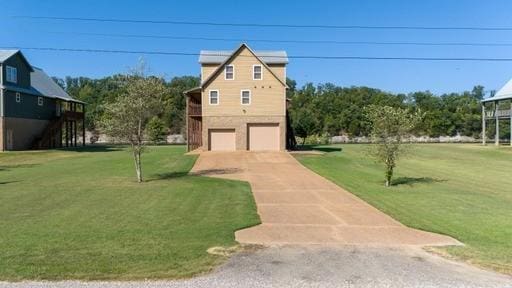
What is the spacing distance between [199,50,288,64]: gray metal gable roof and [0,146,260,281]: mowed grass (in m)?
23.6

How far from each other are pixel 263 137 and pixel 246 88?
4.21 metres

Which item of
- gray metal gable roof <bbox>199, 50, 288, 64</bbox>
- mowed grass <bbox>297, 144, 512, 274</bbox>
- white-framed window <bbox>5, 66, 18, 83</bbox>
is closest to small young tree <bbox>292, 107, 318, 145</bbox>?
gray metal gable roof <bbox>199, 50, 288, 64</bbox>

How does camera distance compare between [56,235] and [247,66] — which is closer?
[56,235]

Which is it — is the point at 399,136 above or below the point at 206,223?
above

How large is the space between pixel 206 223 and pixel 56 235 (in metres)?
3.23

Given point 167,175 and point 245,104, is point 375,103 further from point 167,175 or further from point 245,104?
point 167,175

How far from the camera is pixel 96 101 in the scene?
101 m

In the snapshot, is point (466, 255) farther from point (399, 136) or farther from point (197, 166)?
point (197, 166)

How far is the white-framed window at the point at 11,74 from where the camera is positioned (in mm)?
45878

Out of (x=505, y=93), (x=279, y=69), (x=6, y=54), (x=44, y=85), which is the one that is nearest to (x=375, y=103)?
(x=505, y=93)

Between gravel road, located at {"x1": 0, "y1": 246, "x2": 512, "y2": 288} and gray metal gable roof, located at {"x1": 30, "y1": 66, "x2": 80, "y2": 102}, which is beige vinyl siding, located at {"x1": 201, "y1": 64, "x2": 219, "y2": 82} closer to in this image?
gray metal gable roof, located at {"x1": 30, "y1": 66, "x2": 80, "y2": 102}

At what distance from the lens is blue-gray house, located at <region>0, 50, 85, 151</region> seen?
4509 centimetres

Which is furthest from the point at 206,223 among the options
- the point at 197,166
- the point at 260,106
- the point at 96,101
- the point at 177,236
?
the point at 96,101

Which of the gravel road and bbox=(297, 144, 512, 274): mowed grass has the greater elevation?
the gravel road
